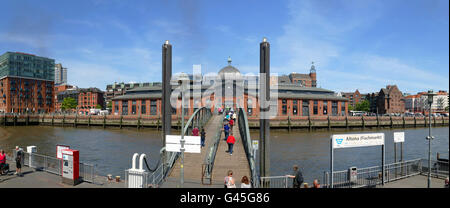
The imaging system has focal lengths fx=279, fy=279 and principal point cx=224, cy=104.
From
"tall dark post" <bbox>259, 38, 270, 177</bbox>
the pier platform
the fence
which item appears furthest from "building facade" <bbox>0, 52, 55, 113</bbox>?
"tall dark post" <bbox>259, 38, 270, 177</bbox>

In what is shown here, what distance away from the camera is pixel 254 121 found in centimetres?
5728

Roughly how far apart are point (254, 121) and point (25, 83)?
4238 inches

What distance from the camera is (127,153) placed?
28344 millimetres

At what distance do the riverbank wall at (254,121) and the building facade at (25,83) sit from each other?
37.7m

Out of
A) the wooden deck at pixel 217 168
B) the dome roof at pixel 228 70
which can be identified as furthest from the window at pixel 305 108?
the wooden deck at pixel 217 168

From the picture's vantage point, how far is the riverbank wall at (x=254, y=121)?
59.5 m

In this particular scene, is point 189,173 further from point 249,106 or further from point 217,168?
point 249,106

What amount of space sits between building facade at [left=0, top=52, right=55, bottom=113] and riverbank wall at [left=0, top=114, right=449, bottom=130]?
124 feet

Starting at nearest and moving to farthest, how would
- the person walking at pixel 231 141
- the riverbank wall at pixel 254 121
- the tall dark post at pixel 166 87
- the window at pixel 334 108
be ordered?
1. the tall dark post at pixel 166 87
2. the person walking at pixel 231 141
3. the riverbank wall at pixel 254 121
4. the window at pixel 334 108

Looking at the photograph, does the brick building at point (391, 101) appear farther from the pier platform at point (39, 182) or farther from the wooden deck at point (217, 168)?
the pier platform at point (39, 182)

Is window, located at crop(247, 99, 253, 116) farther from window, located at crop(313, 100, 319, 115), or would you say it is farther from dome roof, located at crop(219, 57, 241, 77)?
dome roof, located at crop(219, 57, 241, 77)

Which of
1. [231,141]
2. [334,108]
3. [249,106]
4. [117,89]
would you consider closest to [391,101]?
[334,108]

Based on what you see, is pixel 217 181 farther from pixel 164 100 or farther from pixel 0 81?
pixel 0 81
